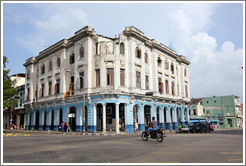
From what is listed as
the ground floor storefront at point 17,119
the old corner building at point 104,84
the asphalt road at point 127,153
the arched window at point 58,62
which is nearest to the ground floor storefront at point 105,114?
the old corner building at point 104,84

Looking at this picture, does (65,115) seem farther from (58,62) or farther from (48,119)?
(58,62)

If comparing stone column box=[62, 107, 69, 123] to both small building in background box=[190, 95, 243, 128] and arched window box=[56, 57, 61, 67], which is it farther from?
small building in background box=[190, 95, 243, 128]

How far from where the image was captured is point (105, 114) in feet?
87.9

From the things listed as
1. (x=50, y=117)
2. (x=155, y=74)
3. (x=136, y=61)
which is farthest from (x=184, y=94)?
(x=50, y=117)

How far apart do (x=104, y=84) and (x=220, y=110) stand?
184 feet

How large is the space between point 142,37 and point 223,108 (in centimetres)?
5167

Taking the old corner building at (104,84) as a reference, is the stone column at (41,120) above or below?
below

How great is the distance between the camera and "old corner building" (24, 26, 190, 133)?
27812 mm

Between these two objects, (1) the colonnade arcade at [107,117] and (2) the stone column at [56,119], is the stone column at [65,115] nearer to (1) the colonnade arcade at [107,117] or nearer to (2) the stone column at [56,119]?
(1) the colonnade arcade at [107,117]

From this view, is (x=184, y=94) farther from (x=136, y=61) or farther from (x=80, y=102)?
(x=80, y=102)

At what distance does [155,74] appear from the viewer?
33.8 meters

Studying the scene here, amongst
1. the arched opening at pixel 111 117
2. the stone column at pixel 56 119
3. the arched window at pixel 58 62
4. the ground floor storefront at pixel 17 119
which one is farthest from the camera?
the ground floor storefront at pixel 17 119

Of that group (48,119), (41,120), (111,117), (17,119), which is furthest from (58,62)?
(17,119)

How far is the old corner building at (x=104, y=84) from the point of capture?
2781 centimetres
